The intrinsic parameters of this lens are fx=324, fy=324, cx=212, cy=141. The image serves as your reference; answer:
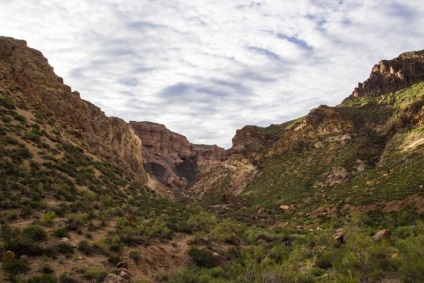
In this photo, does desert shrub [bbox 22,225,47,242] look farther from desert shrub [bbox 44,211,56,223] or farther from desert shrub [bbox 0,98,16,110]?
desert shrub [bbox 0,98,16,110]

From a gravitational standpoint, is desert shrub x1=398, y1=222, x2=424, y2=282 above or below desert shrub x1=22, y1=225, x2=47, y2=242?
Answer: below

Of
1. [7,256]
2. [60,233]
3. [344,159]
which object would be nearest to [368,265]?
[60,233]

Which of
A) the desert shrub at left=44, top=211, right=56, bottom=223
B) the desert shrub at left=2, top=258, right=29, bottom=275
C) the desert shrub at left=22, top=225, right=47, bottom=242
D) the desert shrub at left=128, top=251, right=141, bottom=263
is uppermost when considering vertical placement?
the desert shrub at left=44, top=211, right=56, bottom=223

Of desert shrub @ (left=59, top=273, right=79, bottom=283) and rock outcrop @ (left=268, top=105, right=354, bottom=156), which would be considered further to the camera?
rock outcrop @ (left=268, top=105, right=354, bottom=156)

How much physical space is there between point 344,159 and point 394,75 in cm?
3049

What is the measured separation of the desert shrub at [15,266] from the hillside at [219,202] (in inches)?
1.8

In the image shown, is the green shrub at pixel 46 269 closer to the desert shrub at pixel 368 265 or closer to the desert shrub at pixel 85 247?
the desert shrub at pixel 85 247

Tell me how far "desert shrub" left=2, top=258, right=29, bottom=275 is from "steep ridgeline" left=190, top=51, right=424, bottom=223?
27.6 m

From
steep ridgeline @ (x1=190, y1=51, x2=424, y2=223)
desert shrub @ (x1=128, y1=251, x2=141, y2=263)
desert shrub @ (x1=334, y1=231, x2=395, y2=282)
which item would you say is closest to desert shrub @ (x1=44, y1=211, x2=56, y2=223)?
desert shrub @ (x1=128, y1=251, x2=141, y2=263)

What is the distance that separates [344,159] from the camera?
52.8 meters

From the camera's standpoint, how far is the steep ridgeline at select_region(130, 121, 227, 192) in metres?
136

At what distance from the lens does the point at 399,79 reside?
6850 cm

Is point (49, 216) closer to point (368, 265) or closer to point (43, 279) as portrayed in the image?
point (43, 279)

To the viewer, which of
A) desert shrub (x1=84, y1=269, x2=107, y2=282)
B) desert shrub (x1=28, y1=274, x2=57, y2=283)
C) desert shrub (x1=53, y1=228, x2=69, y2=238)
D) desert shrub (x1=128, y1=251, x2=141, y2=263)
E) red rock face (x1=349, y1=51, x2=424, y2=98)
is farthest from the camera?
red rock face (x1=349, y1=51, x2=424, y2=98)
